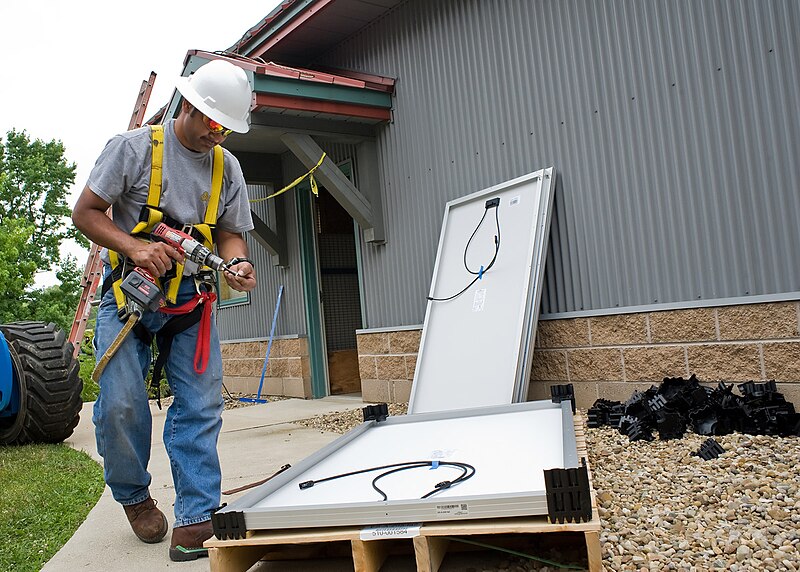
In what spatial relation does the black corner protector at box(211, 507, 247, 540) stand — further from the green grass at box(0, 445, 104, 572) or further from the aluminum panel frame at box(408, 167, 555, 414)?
the aluminum panel frame at box(408, 167, 555, 414)

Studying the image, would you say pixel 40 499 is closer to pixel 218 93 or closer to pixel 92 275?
pixel 218 93

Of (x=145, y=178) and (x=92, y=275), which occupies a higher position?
(x=92, y=275)

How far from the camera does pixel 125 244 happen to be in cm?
263

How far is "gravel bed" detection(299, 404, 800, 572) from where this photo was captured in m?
2.20

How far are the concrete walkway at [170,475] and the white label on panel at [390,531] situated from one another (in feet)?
2.56

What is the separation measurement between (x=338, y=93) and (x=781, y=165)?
3.96 metres

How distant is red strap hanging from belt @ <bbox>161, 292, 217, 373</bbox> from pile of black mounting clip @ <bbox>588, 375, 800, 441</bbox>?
243 centimetres

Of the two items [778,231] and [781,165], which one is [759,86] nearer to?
[781,165]

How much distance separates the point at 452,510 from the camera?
2045 millimetres

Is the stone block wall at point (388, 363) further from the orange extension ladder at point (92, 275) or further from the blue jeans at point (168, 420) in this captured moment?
the orange extension ladder at point (92, 275)

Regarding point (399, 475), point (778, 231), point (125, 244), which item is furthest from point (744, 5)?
point (125, 244)

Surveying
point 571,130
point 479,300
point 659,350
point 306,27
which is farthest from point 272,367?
point 659,350

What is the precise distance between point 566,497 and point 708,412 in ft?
7.79

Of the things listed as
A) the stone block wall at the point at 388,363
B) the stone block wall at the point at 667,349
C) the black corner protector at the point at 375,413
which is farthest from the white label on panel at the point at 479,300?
the black corner protector at the point at 375,413
